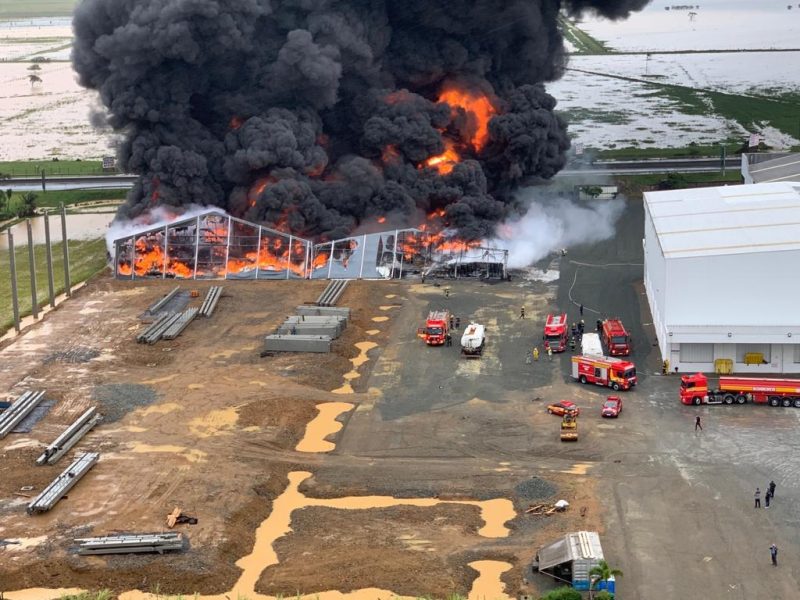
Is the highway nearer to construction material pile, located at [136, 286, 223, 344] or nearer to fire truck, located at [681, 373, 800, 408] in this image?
construction material pile, located at [136, 286, 223, 344]

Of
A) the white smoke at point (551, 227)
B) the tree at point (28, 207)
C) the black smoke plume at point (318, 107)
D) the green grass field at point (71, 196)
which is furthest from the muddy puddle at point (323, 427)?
the green grass field at point (71, 196)

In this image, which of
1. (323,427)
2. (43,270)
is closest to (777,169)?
(323,427)

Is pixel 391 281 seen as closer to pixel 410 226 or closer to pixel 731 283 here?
pixel 410 226

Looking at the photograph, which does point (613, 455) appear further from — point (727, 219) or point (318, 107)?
point (318, 107)

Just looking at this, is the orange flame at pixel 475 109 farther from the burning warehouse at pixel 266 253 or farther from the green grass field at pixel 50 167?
the green grass field at pixel 50 167

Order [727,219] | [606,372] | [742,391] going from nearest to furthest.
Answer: [742,391]
[606,372]
[727,219]

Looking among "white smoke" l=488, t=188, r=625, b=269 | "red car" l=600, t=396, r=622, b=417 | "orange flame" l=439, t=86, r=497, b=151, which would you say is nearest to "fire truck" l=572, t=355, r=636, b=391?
"red car" l=600, t=396, r=622, b=417

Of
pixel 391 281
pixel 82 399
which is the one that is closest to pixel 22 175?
pixel 391 281
